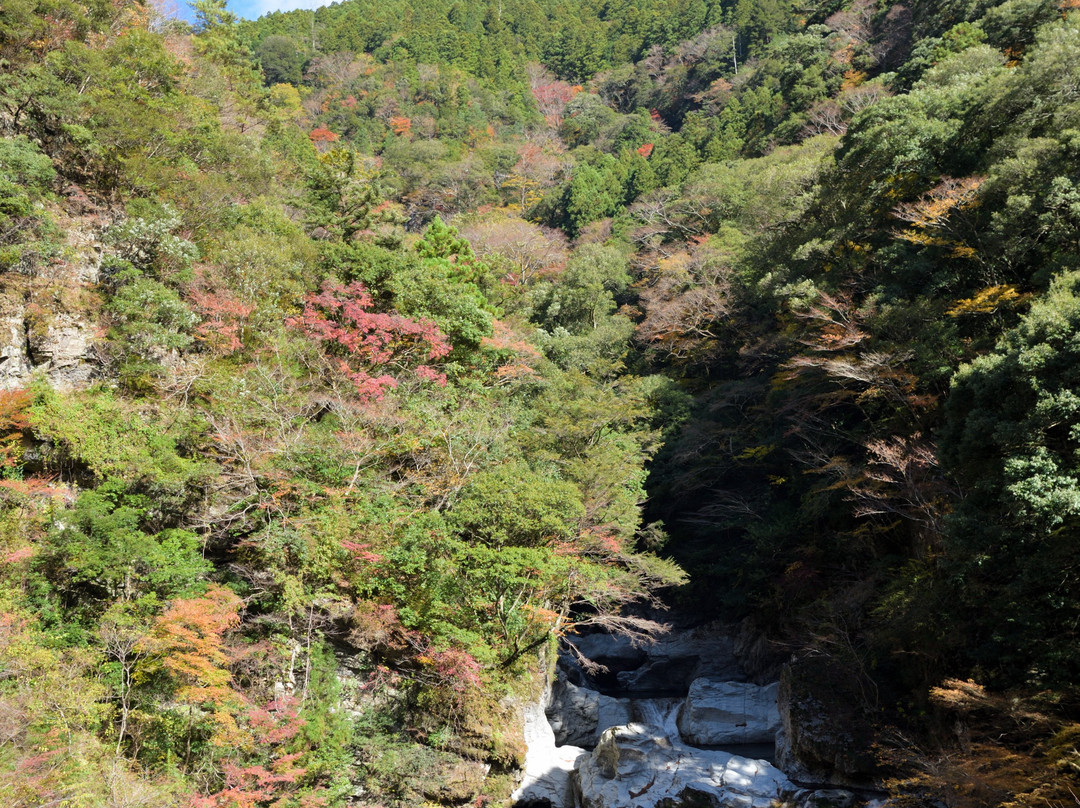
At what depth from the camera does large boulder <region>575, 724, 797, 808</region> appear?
1350 centimetres

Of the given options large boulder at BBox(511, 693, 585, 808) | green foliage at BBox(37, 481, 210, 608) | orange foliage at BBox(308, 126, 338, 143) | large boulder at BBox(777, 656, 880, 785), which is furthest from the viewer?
orange foliage at BBox(308, 126, 338, 143)

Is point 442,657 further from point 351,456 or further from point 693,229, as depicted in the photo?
point 693,229

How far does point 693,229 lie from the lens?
32062 mm

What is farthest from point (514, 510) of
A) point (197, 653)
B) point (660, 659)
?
point (660, 659)

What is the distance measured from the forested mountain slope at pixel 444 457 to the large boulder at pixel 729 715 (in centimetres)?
242

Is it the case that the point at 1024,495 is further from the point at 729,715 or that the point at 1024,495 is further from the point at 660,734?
the point at 660,734

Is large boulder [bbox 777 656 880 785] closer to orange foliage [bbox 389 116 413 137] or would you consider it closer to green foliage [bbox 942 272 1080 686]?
green foliage [bbox 942 272 1080 686]

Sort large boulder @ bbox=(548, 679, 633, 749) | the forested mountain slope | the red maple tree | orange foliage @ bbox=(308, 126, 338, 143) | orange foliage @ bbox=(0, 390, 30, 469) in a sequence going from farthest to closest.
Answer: orange foliage @ bbox=(308, 126, 338, 143) → large boulder @ bbox=(548, 679, 633, 749) → the red maple tree → orange foliage @ bbox=(0, 390, 30, 469) → the forested mountain slope

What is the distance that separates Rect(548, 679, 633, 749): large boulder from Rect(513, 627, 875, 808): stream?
3 cm

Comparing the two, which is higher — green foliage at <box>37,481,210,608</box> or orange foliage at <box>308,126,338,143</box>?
orange foliage at <box>308,126,338,143</box>

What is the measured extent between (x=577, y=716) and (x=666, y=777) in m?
3.87

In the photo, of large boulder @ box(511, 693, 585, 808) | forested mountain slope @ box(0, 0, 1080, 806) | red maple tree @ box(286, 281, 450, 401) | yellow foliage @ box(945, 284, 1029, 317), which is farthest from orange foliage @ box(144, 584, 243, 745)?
yellow foliage @ box(945, 284, 1029, 317)

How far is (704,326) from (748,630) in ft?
39.5

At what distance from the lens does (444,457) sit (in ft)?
50.3
